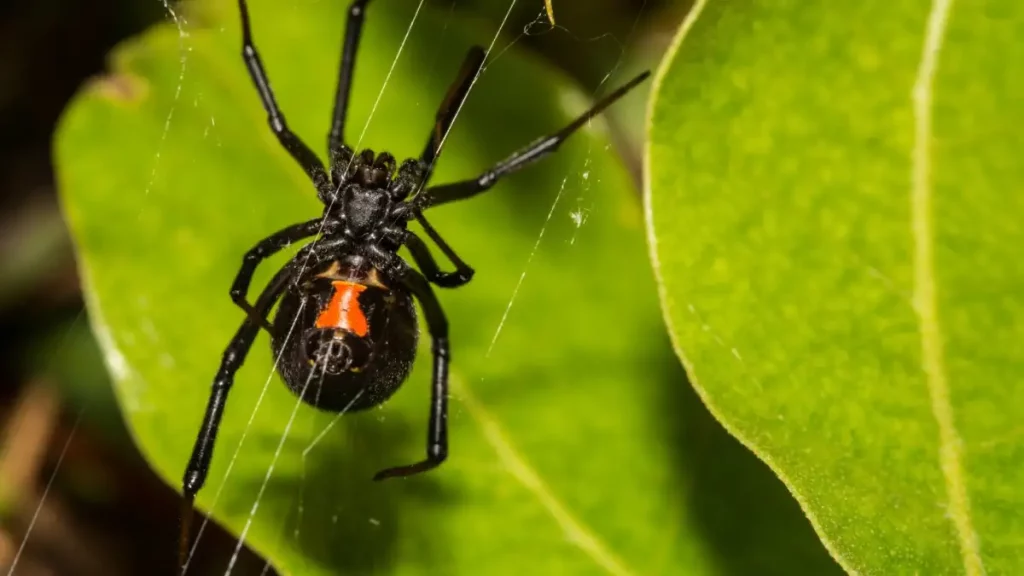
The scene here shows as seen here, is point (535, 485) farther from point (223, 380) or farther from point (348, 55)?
point (348, 55)

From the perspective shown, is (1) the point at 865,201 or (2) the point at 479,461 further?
(2) the point at 479,461

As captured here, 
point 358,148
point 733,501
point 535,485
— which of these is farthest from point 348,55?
point 733,501

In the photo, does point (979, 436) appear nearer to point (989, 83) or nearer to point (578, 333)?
point (989, 83)

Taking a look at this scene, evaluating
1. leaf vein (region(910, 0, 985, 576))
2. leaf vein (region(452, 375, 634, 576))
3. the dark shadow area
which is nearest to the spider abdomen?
leaf vein (region(452, 375, 634, 576))

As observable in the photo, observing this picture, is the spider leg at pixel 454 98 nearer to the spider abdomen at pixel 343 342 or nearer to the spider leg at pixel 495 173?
the spider leg at pixel 495 173

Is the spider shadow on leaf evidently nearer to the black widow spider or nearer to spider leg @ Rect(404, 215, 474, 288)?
the black widow spider

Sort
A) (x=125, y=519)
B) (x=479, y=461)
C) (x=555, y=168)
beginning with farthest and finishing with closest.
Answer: (x=125, y=519)
(x=555, y=168)
(x=479, y=461)

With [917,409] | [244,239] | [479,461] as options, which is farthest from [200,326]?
[917,409]
